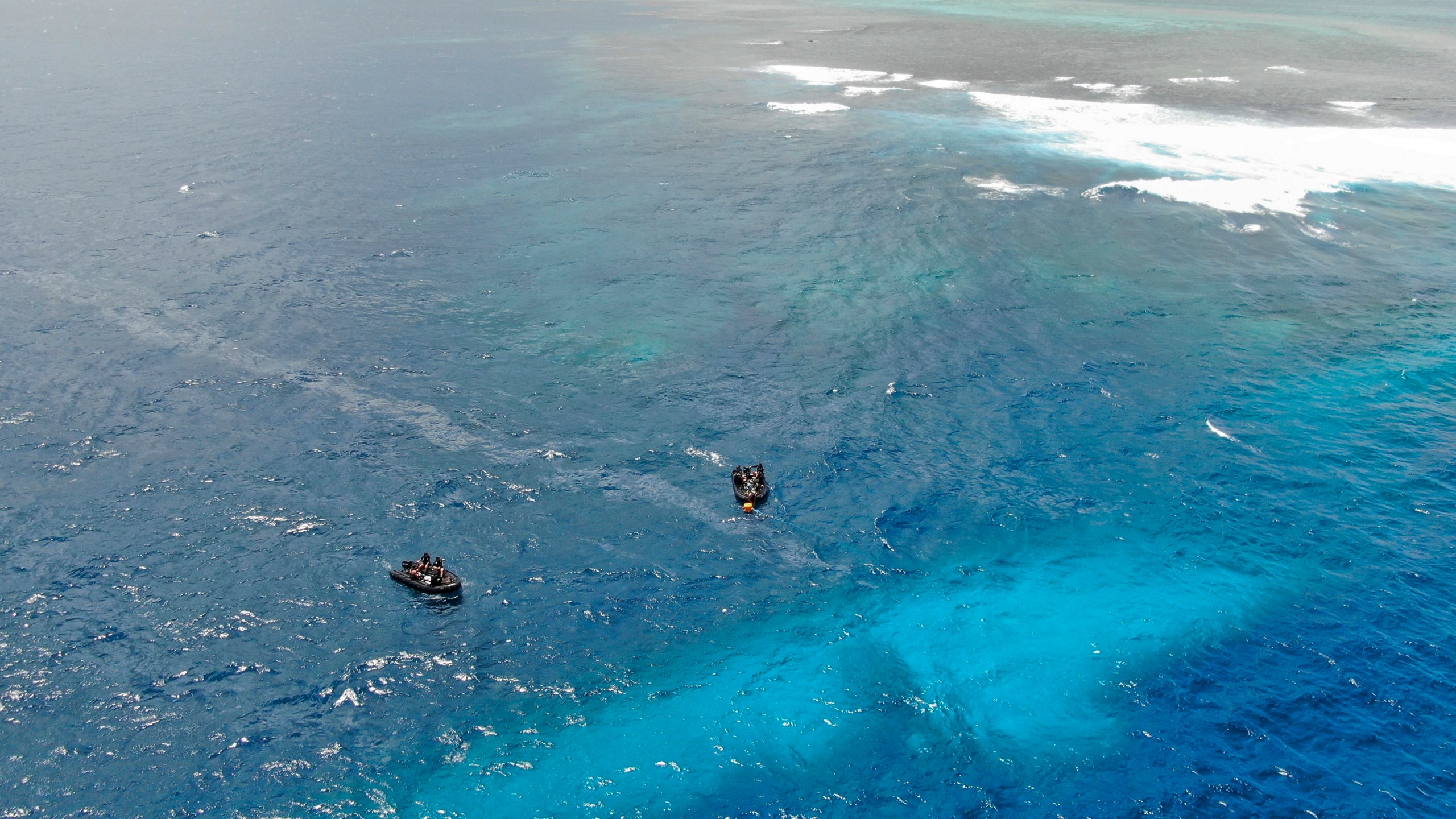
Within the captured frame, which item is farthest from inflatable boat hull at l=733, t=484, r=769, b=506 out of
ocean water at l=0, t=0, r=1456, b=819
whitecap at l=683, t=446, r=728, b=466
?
whitecap at l=683, t=446, r=728, b=466

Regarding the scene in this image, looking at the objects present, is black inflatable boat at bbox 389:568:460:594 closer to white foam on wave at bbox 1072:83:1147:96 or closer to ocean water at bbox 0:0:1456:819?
ocean water at bbox 0:0:1456:819

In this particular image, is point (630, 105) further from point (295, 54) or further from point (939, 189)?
point (295, 54)

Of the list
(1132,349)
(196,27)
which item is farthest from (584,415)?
(196,27)

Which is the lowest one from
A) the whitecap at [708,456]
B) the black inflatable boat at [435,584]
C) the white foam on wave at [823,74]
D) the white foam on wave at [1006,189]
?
the black inflatable boat at [435,584]

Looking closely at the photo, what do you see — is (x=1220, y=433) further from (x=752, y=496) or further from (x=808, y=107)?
(x=808, y=107)

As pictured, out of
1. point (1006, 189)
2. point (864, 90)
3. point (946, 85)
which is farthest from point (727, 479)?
point (946, 85)

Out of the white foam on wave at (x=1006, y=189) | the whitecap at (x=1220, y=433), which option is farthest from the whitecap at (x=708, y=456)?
the white foam on wave at (x=1006, y=189)

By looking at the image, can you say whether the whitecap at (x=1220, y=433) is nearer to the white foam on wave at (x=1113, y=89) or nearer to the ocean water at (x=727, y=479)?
the ocean water at (x=727, y=479)
